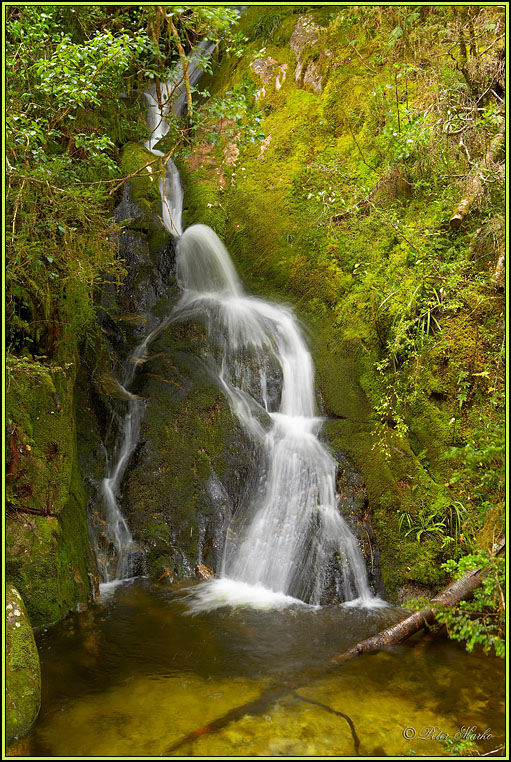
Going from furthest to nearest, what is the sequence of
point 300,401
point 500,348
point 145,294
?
point 145,294, point 300,401, point 500,348

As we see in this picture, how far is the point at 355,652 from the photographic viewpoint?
15.7ft

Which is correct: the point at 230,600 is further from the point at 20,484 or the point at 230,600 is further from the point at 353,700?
the point at 20,484

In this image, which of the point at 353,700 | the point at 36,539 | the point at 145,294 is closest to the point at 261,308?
the point at 145,294

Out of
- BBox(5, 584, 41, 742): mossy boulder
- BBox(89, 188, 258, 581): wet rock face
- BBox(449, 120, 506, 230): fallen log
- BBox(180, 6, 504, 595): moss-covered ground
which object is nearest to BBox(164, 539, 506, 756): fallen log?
BBox(180, 6, 504, 595): moss-covered ground

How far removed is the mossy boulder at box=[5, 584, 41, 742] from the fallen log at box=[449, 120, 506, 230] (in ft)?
20.8

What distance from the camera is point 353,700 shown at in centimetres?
406

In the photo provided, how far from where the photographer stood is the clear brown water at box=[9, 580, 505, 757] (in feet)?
11.7

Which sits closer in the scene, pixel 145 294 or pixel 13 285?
pixel 13 285

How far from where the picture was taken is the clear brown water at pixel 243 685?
3.56 meters

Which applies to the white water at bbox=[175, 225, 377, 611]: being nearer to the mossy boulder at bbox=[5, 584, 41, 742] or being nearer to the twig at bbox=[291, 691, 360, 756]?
the twig at bbox=[291, 691, 360, 756]

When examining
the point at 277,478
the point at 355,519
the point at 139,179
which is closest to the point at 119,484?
the point at 277,478

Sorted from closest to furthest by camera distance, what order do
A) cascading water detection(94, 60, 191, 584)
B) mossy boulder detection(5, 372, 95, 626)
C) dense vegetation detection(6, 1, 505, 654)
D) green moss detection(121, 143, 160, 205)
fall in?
dense vegetation detection(6, 1, 505, 654) < mossy boulder detection(5, 372, 95, 626) < cascading water detection(94, 60, 191, 584) < green moss detection(121, 143, 160, 205)

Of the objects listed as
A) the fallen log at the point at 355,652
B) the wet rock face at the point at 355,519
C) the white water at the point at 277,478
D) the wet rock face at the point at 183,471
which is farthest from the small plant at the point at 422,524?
the wet rock face at the point at 183,471

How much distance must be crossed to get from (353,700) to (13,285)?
4.90 m
